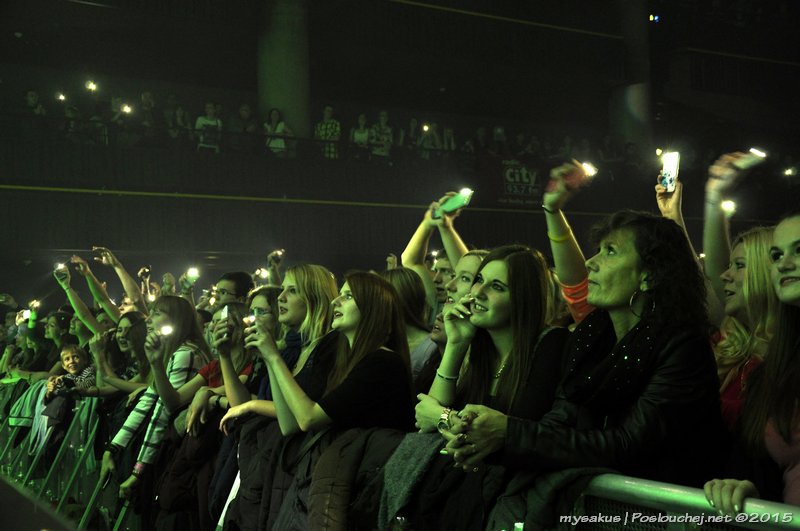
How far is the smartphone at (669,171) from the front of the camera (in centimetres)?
325

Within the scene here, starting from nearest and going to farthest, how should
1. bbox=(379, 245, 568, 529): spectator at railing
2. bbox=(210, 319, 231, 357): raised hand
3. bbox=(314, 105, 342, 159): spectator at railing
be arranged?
bbox=(379, 245, 568, 529): spectator at railing < bbox=(210, 319, 231, 357): raised hand < bbox=(314, 105, 342, 159): spectator at railing

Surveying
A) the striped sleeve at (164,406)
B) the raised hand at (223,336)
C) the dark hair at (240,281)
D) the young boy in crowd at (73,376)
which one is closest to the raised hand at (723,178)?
the raised hand at (223,336)

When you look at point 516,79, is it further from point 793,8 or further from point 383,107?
point 793,8

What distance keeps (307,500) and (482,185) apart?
1310cm

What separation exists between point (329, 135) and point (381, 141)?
0.91m

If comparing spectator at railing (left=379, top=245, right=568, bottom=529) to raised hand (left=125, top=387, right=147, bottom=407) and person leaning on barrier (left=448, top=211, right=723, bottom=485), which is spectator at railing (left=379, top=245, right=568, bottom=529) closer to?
person leaning on barrier (left=448, top=211, right=723, bottom=485)

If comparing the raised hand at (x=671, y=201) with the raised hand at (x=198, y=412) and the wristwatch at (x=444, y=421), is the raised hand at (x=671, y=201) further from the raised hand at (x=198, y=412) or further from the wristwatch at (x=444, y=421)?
the raised hand at (x=198, y=412)

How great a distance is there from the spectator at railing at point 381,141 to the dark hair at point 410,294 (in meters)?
11.6

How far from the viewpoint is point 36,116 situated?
43.5ft

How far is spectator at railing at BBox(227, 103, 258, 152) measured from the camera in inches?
569

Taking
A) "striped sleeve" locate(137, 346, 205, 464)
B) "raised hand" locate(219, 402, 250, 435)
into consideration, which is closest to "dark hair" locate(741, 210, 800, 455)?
"raised hand" locate(219, 402, 250, 435)

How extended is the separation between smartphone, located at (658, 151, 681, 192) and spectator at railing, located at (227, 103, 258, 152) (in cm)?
1172

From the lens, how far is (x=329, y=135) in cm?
1528

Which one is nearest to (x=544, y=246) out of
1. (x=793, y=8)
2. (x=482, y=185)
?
(x=482, y=185)
